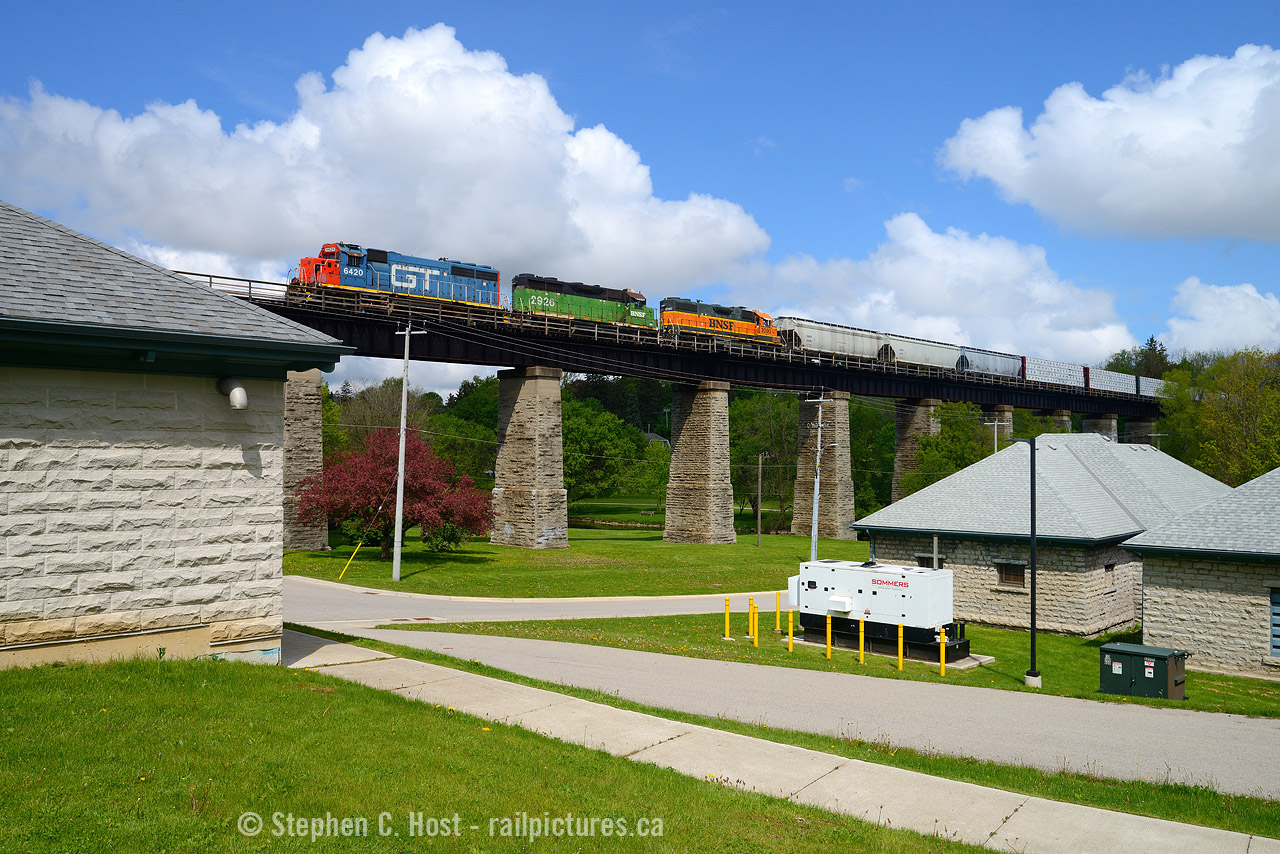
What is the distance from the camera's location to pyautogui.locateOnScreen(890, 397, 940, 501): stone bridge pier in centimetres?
6338

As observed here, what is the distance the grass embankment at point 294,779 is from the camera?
5969mm

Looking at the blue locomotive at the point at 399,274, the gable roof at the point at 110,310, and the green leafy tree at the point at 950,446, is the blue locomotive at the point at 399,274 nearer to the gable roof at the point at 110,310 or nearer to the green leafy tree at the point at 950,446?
the gable roof at the point at 110,310

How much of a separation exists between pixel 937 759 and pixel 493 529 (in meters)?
35.7

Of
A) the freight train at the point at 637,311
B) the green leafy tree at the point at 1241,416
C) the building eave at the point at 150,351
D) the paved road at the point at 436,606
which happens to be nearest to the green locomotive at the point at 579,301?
the freight train at the point at 637,311

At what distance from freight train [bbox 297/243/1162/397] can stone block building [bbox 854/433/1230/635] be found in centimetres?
2184

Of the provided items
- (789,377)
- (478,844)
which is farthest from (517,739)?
(789,377)

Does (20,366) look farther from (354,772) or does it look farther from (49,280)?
(354,772)

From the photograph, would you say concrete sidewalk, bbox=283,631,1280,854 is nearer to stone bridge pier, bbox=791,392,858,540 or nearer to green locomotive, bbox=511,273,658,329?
green locomotive, bbox=511,273,658,329

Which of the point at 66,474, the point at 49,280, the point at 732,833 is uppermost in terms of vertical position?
the point at 49,280

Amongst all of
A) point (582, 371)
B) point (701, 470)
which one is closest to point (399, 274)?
point (582, 371)

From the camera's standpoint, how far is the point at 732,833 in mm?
6730

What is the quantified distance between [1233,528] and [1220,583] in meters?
1.51

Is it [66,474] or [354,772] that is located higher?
[66,474]

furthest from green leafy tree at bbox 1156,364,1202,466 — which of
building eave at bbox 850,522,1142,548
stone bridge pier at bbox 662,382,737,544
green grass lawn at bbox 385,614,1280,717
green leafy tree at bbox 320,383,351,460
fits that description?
green leafy tree at bbox 320,383,351,460
